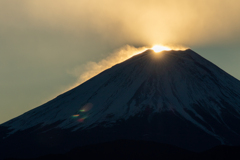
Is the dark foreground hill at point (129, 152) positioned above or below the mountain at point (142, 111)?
below

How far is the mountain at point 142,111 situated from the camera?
120 m

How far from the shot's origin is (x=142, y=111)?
441 feet

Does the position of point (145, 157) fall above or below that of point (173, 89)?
below

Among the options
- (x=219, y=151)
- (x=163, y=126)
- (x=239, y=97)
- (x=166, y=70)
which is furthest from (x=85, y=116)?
(x=219, y=151)

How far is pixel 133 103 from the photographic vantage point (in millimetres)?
141375

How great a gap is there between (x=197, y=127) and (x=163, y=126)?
9445 mm

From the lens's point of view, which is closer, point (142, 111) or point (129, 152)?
point (129, 152)

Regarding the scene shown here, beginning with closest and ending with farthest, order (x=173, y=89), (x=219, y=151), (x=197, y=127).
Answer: (x=219, y=151)
(x=197, y=127)
(x=173, y=89)

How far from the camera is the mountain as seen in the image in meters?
120

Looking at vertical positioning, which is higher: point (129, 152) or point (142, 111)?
point (142, 111)

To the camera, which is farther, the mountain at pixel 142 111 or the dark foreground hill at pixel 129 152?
the mountain at pixel 142 111

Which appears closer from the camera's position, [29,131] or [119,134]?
[119,134]

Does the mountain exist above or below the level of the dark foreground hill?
above

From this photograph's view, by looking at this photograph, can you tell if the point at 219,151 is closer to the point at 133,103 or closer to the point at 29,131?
the point at 133,103
